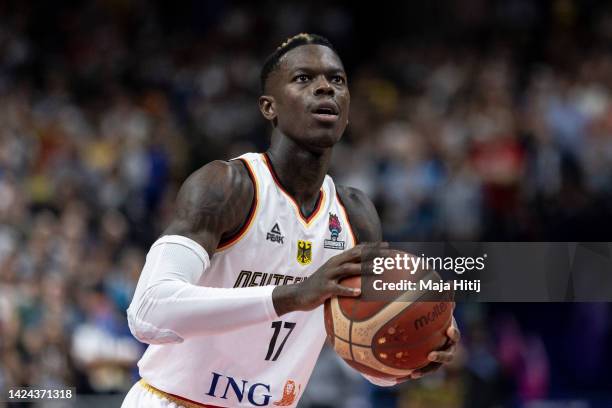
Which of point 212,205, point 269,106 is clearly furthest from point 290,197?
point 212,205

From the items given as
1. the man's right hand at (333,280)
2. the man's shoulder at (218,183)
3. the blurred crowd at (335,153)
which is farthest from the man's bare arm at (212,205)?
the blurred crowd at (335,153)

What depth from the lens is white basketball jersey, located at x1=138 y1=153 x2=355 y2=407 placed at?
4738mm

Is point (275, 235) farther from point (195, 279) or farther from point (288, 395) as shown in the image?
point (288, 395)

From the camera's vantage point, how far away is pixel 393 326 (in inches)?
160

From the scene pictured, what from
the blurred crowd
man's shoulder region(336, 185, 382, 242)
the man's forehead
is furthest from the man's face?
the blurred crowd

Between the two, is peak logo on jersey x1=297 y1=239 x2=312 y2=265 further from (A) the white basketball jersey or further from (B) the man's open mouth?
(B) the man's open mouth

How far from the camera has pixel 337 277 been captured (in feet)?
12.6

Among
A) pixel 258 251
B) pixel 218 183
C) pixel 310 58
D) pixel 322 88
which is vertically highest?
pixel 310 58

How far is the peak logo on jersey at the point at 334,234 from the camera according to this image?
5.05 meters

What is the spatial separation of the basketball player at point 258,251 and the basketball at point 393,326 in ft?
0.34

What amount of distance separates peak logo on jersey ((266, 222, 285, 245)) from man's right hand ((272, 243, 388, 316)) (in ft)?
2.87

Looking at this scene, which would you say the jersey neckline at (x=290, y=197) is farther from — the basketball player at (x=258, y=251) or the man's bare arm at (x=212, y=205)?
the man's bare arm at (x=212, y=205)

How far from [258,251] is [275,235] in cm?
12

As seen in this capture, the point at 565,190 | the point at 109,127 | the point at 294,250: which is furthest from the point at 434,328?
the point at 109,127
